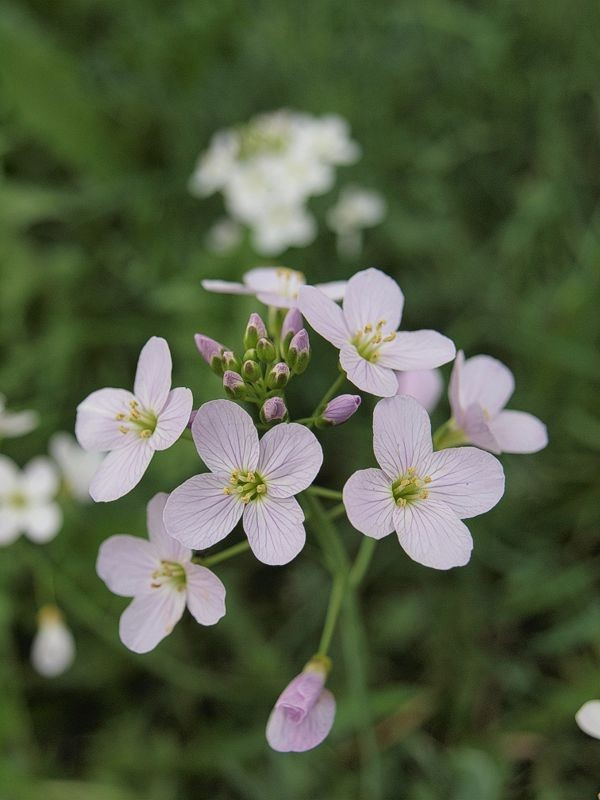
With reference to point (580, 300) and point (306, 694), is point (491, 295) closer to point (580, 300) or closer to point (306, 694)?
point (580, 300)

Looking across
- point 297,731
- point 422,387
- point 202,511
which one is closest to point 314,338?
point 422,387

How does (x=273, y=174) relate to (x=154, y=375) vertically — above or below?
below

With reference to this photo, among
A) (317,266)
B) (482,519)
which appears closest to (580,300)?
(482,519)

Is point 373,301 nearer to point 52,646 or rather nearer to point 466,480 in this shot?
point 466,480

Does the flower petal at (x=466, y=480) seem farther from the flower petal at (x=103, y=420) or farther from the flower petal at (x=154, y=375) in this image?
the flower petal at (x=103, y=420)

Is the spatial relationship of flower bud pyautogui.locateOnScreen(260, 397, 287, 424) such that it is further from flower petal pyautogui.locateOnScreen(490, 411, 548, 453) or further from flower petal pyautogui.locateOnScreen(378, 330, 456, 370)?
flower petal pyautogui.locateOnScreen(490, 411, 548, 453)

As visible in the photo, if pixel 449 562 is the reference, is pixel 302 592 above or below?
below

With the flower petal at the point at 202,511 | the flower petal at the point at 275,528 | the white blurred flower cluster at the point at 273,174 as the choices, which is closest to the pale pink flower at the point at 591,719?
the flower petal at the point at 275,528
